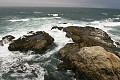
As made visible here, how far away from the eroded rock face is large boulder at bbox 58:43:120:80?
5129 mm

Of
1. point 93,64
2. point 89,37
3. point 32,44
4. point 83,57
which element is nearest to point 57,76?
point 83,57

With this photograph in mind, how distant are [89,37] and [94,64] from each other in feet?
33.3

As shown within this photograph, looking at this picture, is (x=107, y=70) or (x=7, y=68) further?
(x=7, y=68)

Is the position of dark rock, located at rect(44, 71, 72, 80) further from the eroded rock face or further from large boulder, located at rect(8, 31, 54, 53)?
large boulder, located at rect(8, 31, 54, 53)

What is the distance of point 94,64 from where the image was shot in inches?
722

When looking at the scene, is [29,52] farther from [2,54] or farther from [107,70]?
[107,70]

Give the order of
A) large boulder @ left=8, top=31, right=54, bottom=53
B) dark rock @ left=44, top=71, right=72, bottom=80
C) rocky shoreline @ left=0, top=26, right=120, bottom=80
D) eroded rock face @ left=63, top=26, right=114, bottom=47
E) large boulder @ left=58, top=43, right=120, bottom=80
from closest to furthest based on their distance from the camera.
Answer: large boulder @ left=58, top=43, right=120, bottom=80 < rocky shoreline @ left=0, top=26, right=120, bottom=80 < dark rock @ left=44, top=71, right=72, bottom=80 < large boulder @ left=8, top=31, right=54, bottom=53 < eroded rock face @ left=63, top=26, right=114, bottom=47

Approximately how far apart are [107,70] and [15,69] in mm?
9213

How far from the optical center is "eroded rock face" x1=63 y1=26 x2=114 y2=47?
26550 millimetres

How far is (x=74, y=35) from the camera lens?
3047cm

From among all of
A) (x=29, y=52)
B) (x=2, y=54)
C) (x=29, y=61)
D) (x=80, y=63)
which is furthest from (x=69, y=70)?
(x=2, y=54)

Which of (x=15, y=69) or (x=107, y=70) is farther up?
(x=107, y=70)

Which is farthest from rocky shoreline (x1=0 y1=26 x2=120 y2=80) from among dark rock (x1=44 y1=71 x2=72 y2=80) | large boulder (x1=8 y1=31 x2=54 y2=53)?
dark rock (x1=44 y1=71 x2=72 y2=80)

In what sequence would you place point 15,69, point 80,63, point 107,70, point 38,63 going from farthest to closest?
point 38,63 < point 15,69 < point 80,63 < point 107,70
